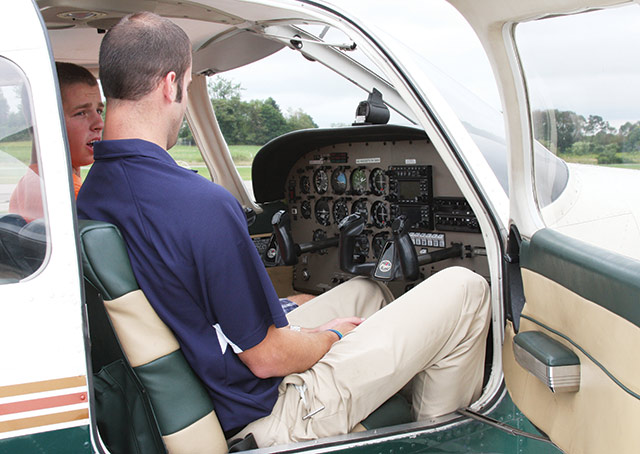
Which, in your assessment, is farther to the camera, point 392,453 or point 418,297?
point 418,297

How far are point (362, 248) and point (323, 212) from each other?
389 millimetres

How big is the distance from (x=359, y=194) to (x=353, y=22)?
165cm

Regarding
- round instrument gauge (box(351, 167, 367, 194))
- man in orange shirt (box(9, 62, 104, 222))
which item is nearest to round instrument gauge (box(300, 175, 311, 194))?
round instrument gauge (box(351, 167, 367, 194))

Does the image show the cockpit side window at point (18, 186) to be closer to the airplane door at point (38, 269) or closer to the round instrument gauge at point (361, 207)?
the airplane door at point (38, 269)

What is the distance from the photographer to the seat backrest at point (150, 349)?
1.26 metres

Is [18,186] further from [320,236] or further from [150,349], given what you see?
[320,236]

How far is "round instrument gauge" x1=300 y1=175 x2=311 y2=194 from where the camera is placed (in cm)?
382

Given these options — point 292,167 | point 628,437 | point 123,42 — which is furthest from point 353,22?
point 292,167

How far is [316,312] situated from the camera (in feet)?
7.39

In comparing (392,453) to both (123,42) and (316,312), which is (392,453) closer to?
(316,312)

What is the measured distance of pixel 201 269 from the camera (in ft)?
4.31

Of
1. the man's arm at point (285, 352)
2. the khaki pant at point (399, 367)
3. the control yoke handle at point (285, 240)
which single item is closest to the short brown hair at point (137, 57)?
the man's arm at point (285, 352)

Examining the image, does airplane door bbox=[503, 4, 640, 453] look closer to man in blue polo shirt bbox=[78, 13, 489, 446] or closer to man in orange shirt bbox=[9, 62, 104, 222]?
man in blue polo shirt bbox=[78, 13, 489, 446]

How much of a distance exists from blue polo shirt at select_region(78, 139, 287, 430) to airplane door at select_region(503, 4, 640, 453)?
656 mm
